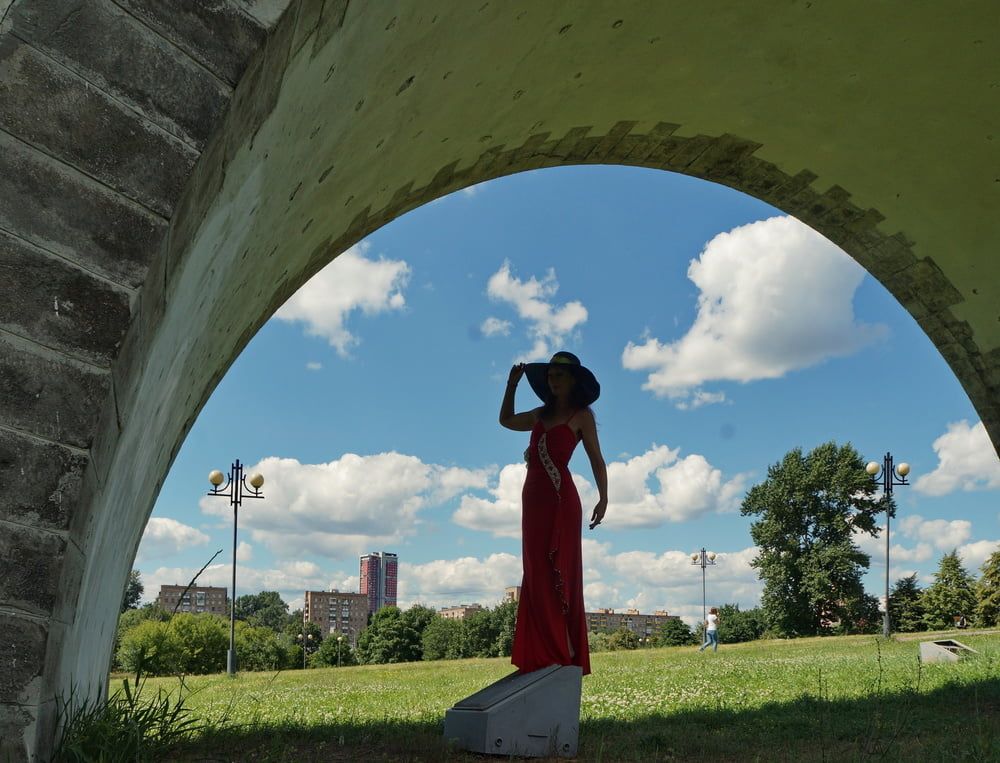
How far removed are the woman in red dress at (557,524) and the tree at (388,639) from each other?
69.8 metres

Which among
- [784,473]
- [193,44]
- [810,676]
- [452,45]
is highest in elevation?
[784,473]

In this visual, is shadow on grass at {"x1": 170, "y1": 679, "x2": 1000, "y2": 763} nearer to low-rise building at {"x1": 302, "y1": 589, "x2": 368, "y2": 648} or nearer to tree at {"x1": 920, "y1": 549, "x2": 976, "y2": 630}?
tree at {"x1": 920, "y1": 549, "x2": 976, "y2": 630}

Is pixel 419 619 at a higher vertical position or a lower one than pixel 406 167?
lower

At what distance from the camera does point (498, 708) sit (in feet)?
14.2

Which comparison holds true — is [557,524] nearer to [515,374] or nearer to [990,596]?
[515,374]

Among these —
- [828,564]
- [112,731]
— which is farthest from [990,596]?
[112,731]

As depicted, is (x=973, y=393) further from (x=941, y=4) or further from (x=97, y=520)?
(x=97, y=520)

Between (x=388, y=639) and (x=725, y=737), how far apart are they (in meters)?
69.9

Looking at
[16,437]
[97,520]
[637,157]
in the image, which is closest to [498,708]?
[97,520]

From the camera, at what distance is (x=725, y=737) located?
510 cm

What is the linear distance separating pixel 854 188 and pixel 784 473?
48.3 metres

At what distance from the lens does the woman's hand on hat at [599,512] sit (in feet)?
16.9

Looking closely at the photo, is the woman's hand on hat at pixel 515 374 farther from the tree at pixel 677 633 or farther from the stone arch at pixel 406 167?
the tree at pixel 677 633

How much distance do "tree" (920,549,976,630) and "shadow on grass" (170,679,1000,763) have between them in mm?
48732
